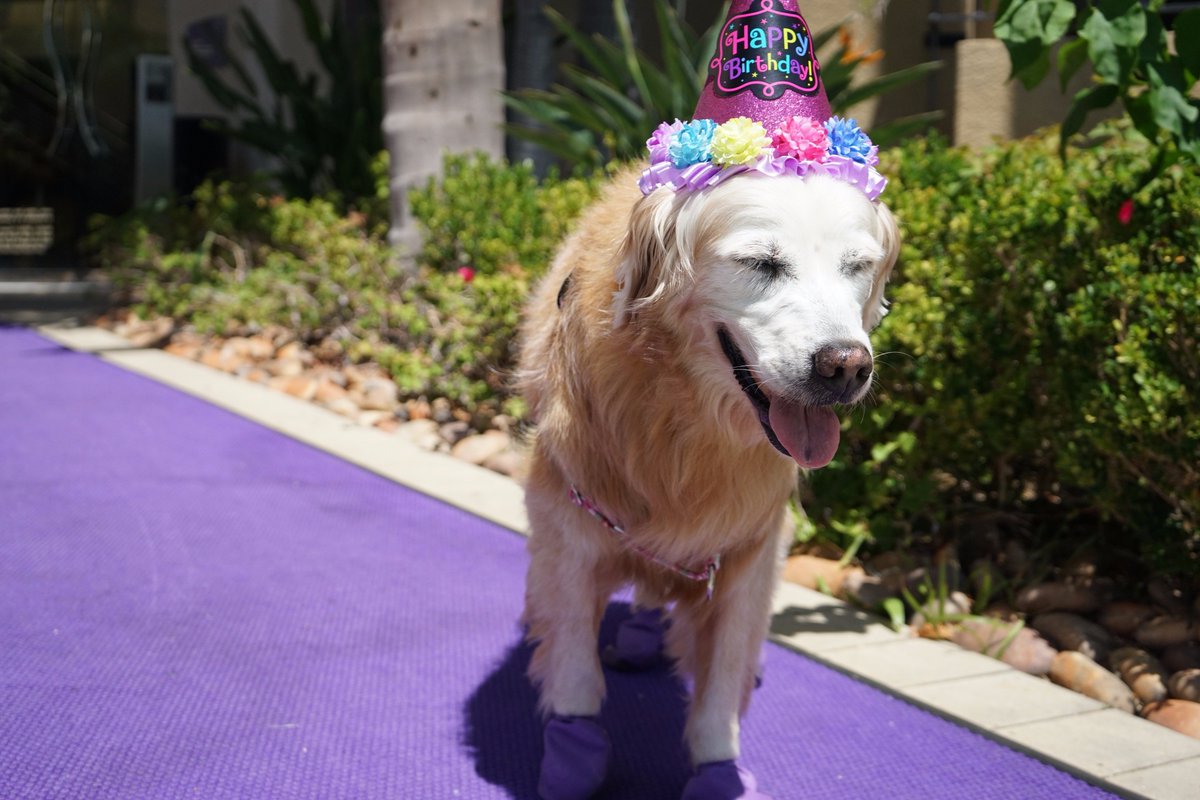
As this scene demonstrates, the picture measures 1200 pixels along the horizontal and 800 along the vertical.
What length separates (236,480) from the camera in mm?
5266

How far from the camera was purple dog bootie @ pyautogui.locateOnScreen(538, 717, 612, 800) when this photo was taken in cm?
262

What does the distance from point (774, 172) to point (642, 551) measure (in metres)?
0.95

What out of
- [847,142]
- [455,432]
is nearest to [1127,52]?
[847,142]

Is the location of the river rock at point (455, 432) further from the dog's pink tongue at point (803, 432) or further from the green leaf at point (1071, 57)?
the dog's pink tongue at point (803, 432)

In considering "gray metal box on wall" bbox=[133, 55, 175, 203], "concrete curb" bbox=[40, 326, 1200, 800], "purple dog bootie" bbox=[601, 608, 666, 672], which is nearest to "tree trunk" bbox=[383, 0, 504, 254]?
"concrete curb" bbox=[40, 326, 1200, 800]

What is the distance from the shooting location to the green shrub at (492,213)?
6320 mm

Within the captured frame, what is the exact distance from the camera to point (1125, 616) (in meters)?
3.83

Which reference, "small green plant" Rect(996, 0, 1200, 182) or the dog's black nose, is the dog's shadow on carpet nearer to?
the dog's black nose

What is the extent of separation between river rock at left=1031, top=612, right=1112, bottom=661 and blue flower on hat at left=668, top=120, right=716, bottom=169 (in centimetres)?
226

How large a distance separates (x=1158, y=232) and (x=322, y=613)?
9.71 ft

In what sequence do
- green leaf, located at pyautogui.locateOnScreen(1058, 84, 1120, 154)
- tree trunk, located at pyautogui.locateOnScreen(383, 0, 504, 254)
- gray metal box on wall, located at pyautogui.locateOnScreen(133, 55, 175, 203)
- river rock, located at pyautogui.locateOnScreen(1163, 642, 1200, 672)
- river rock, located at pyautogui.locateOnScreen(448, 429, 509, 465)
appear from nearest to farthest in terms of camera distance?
green leaf, located at pyautogui.locateOnScreen(1058, 84, 1120, 154) → river rock, located at pyautogui.locateOnScreen(1163, 642, 1200, 672) → river rock, located at pyautogui.locateOnScreen(448, 429, 509, 465) → tree trunk, located at pyautogui.locateOnScreen(383, 0, 504, 254) → gray metal box on wall, located at pyautogui.locateOnScreen(133, 55, 175, 203)

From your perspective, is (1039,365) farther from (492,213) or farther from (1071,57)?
(492,213)

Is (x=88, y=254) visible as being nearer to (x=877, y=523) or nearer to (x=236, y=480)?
(x=236, y=480)

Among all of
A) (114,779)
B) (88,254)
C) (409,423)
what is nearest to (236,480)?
(409,423)
